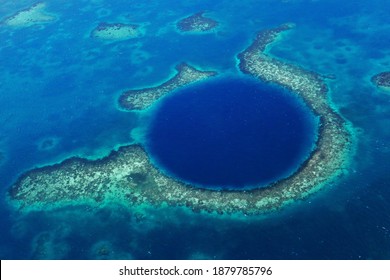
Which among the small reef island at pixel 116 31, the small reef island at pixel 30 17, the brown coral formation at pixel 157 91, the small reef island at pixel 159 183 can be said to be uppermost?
the small reef island at pixel 30 17

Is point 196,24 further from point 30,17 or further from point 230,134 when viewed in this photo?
point 30,17

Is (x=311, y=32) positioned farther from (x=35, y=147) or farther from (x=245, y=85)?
(x=35, y=147)

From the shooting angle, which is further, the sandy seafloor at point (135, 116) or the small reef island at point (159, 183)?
the small reef island at point (159, 183)

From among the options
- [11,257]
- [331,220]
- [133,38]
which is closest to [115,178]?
[11,257]

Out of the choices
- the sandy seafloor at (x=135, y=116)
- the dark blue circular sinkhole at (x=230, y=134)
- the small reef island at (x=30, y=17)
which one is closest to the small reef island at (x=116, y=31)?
the sandy seafloor at (x=135, y=116)

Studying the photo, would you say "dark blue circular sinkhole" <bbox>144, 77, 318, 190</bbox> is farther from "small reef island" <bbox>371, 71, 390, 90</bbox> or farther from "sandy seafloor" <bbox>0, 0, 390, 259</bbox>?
"small reef island" <bbox>371, 71, 390, 90</bbox>

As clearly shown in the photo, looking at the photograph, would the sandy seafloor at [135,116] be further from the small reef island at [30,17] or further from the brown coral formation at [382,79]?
the small reef island at [30,17]
